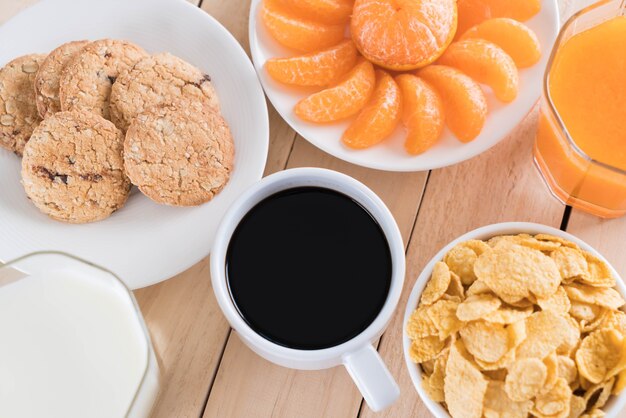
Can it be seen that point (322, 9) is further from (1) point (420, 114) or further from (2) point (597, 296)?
(2) point (597, 296)

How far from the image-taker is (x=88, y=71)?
4.35 ft

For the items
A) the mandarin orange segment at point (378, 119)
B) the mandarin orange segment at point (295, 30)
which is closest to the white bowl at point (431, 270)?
the mandarin orange segment at point (378, 119)

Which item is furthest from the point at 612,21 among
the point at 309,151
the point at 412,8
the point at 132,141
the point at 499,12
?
the point at 132,141

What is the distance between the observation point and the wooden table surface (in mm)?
1338

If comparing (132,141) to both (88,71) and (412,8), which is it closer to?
(88,71)

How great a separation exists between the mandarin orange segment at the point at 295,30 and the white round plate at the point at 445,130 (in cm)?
5

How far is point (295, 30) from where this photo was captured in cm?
138

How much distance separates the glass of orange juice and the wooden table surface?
0.10 metres

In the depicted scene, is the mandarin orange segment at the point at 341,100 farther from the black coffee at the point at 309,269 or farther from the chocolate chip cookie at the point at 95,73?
the chocolate chip cookie at the point at 95,73

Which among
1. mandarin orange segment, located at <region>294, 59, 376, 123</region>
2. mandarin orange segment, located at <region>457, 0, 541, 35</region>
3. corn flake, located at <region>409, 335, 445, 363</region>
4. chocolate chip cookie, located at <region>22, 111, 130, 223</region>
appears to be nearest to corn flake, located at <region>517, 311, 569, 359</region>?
corn flake, located at <region>409, 335, 445, 363</region>

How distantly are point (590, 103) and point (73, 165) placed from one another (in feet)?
3.06

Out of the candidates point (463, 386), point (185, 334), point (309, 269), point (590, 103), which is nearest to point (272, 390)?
point (185, 334)

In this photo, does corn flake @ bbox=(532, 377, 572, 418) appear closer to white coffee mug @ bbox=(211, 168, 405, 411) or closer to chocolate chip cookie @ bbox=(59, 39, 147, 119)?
white coffee mug @ bbox=(211, 168, 405, 411)

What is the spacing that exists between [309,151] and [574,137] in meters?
0.51
